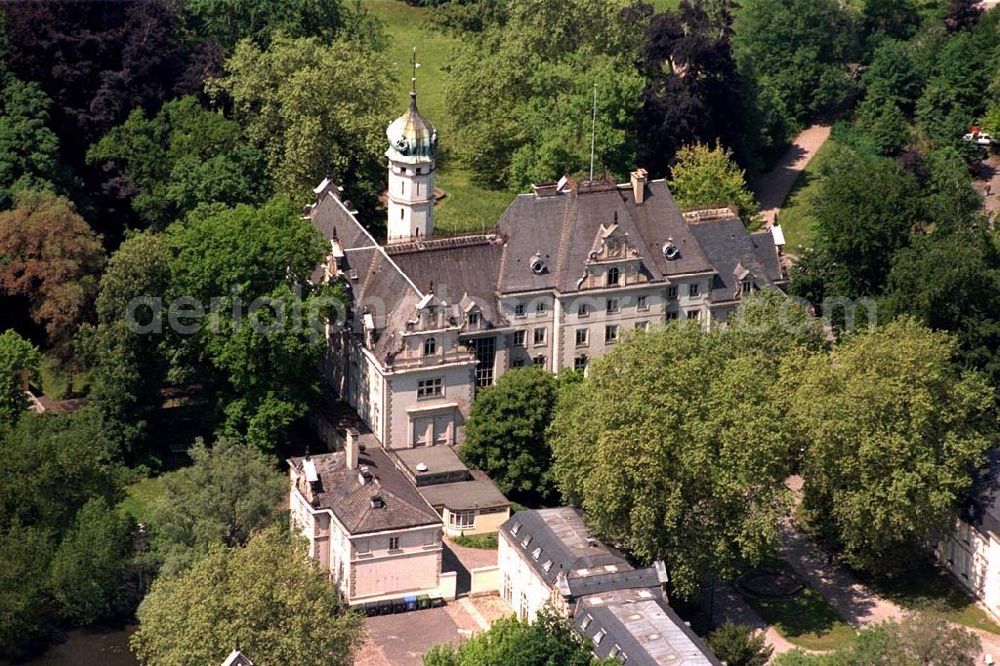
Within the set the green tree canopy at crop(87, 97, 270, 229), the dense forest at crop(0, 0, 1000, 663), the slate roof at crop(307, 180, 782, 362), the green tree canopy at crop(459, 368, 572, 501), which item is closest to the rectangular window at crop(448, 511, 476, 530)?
the green tree canopy at crop(459, 368, 572, 501)

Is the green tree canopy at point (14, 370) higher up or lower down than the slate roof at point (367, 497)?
higher up

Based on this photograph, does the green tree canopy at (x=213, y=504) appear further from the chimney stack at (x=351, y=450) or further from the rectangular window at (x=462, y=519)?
the rectangular window at (x=462, y=519)

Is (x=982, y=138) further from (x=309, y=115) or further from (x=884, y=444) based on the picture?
(x=884, y=444)

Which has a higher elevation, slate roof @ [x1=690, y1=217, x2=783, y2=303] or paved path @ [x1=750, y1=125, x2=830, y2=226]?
paved path @ [x1=750, y1=125, x2=830, y2=226]

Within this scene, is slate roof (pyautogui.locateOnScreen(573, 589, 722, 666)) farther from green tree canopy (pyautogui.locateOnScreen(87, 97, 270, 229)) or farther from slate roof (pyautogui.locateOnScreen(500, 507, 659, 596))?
green tree canopy (pyautogui.locateOnScreen(87, 97, 270, 229))

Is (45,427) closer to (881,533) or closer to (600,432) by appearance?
(600,432)

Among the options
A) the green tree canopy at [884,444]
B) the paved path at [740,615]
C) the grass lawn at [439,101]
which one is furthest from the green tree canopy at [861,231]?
the paved path at [740,615]

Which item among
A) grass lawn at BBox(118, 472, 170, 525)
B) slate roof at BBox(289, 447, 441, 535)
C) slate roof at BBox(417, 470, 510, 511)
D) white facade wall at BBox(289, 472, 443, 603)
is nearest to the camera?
white facade wall at BBox(289, 472, 443, 603)

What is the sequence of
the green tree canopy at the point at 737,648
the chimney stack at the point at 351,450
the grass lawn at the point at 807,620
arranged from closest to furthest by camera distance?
the green tree canopy at the point at 737,648
the grass lawn at the point at 807,620
the chimney stack at the point at 351,450
